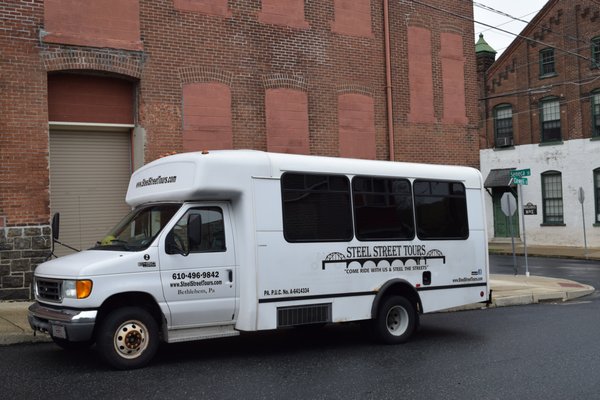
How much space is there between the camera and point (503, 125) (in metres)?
34.6

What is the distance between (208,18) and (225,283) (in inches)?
323

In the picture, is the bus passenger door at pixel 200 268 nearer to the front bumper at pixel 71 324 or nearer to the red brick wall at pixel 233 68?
the front bumper at pixel 71 324

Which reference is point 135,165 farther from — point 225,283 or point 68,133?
point 225,283

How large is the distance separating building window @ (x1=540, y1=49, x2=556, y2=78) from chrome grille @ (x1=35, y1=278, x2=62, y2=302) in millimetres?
30072

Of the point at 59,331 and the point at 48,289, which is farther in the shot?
the point at 48,289

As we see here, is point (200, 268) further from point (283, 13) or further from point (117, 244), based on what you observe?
point (283, 13)

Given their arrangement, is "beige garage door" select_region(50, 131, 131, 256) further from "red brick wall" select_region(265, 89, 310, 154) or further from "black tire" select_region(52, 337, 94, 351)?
"black tire" select_region(52, 337, 94, 351)

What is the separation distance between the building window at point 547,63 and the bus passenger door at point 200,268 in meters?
28.6

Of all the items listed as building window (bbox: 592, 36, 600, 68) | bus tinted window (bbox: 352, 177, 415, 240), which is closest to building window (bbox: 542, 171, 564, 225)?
building window (bbox: 592, 36, 600, 68)

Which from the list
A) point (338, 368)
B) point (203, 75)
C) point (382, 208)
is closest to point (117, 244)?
point (338, 368)

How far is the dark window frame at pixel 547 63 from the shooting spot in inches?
1280

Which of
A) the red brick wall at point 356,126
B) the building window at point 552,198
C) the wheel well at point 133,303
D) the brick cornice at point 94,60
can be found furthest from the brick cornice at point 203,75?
the building window at point 552,198

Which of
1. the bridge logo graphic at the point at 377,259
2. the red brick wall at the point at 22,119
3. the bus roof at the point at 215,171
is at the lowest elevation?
the bridge logo graphic at the point at 377,259

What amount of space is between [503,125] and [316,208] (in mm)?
28248
